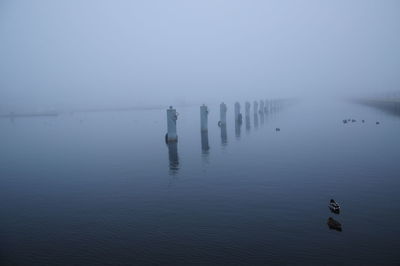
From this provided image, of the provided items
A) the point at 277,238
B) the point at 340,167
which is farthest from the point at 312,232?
the point at 340,167

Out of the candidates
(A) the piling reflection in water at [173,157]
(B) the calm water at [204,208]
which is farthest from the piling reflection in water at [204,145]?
(A) the piling reflection in water at [173,157]

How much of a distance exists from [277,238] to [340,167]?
36.6ft

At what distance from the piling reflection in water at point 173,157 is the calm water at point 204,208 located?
5.7 inches

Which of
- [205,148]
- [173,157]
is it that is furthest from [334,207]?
[205,148]

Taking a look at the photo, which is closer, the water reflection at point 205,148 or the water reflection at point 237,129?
the water reflection at point 205,148

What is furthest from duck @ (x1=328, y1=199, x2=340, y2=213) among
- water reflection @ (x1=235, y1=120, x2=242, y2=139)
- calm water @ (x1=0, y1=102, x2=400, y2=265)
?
water reflection @ (x1=235, y1=120, x2=242, y2=139)

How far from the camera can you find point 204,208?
12602 millimetres

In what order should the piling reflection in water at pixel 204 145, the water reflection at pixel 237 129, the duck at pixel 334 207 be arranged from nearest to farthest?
the duck at pixel 334 207 < the piling reflection in water at pixel 204 145 < the water reflection at pixel 237 129

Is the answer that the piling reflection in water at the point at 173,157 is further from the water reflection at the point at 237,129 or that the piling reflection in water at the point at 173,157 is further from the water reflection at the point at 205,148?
the water reflection at the point at 237,129

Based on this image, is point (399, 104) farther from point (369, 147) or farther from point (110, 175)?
point (110, 175)

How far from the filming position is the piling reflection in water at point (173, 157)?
19.7 meters

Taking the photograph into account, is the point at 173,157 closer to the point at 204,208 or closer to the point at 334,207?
the point at 204,208

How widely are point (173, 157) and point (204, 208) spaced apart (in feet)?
38.4

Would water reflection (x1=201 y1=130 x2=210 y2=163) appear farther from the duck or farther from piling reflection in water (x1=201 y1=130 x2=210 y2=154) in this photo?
the duck
